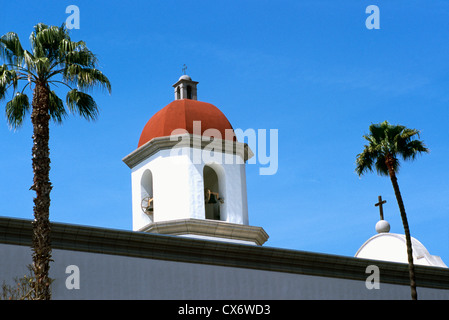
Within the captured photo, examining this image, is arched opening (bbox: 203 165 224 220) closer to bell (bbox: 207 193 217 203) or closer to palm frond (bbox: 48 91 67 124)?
bell (bbox: 207 193 217 203)

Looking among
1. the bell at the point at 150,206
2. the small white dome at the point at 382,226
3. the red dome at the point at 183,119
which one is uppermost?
the red dome at the point at 183,119

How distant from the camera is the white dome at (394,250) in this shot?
36.3 m

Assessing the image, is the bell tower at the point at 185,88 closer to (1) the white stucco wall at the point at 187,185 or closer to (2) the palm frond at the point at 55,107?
(1) the white stucco wall at the point at 187,185

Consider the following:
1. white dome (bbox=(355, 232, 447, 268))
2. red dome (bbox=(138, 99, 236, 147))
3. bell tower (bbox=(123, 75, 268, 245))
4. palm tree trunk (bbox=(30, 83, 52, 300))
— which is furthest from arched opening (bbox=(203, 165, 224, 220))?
palm tree trunk (bbox=(30, 83, 52, 300))

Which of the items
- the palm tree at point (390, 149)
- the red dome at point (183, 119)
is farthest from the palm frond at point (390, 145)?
the red dome at point (183, 119)

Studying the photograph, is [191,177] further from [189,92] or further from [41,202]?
[41,202]

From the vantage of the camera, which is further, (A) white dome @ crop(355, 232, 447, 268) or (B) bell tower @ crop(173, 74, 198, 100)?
(A) white dome @ crop(355, 232, 447, 268)

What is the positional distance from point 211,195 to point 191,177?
1120 millimetres

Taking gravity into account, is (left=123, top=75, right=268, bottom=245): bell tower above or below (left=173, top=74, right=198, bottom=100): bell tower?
below

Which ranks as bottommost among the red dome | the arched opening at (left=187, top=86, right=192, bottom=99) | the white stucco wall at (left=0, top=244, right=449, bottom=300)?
the white stucco wall at (left=0, top=244, right=449, bottom=300)

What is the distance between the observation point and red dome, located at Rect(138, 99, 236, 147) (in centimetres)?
3269

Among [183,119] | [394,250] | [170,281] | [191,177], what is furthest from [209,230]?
[394,250]

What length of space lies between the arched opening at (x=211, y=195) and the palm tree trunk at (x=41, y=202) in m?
12.6
